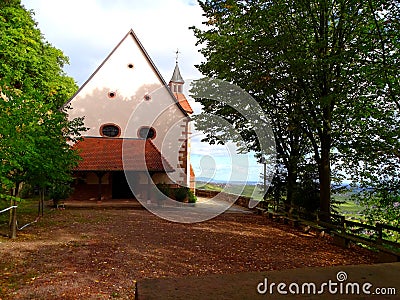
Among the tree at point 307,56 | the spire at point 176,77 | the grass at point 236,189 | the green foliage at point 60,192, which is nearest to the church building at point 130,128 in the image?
the green foliage at point 60,192

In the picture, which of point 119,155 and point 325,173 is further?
point 119,155

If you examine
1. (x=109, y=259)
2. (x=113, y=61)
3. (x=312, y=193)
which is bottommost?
(x=109, y=259)

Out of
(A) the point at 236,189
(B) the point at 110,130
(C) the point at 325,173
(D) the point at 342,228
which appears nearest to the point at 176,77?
(B) the point at 110,130

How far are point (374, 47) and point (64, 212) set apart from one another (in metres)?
16.2

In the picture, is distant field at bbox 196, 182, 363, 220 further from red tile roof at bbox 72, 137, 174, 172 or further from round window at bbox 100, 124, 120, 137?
round window at bbox 100, 124, 120, 137

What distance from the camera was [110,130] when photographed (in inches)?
981

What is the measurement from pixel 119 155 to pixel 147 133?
10.5 feet

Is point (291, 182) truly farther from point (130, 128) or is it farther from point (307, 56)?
point (130, 128)

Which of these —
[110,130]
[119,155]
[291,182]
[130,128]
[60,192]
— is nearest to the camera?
[291,182]

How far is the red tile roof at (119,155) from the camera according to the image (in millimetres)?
21875

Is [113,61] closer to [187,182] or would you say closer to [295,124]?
[187,182]

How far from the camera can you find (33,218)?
15383mm

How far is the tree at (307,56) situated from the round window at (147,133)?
10580 mm

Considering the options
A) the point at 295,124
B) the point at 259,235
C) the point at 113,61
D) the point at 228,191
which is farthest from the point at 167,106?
the point at 259,235
